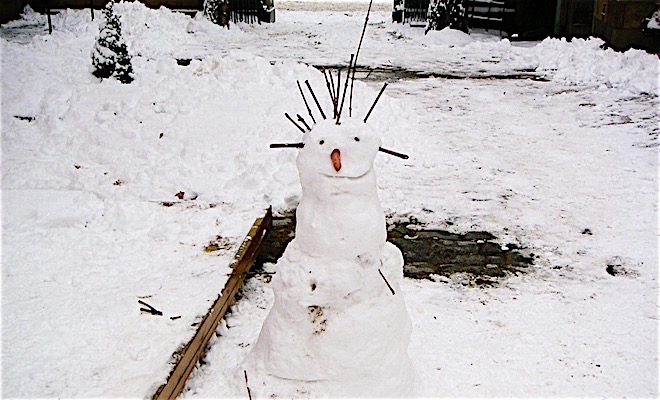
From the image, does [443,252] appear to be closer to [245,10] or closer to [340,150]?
[340,150]

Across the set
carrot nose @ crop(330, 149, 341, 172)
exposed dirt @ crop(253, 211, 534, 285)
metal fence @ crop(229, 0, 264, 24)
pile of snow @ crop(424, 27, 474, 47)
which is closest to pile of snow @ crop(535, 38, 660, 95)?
pile of snow @ crop(424, 27, 474, 47)

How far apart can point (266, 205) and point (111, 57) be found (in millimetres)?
4573

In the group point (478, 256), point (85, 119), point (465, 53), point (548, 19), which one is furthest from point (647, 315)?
point (548, 19)

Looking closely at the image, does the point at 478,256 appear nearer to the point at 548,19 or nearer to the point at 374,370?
the point at 374,370

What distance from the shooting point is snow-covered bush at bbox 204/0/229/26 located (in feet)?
59.4

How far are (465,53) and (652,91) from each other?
229 inches

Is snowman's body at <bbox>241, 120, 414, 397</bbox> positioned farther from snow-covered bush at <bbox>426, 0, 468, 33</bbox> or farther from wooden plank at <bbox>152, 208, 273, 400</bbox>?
snow-covered bush at <bbox>426, 0, 468, 33</bbox>

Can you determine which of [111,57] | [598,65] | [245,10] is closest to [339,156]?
[111,57]

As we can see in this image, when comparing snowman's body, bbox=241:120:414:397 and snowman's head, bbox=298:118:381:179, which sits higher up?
snowman's head, bbox=298:118:381:179

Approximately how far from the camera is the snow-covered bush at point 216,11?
18.1 metres

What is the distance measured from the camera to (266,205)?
18.8 ft

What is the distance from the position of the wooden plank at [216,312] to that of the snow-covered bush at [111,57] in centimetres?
456

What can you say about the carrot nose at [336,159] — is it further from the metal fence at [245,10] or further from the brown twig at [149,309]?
the metal fence at [245,10]

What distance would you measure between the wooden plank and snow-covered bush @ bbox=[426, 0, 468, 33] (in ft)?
43.9
